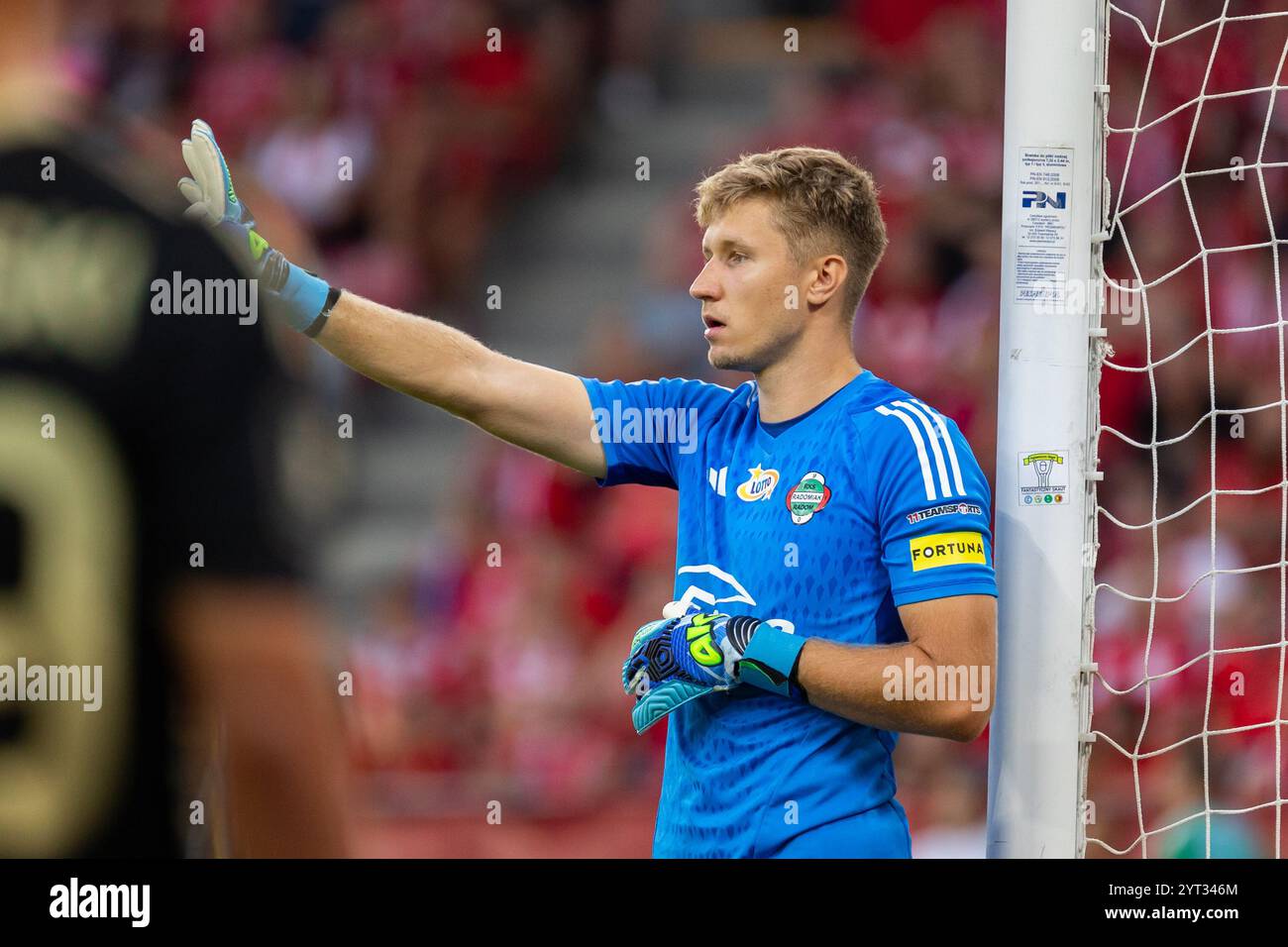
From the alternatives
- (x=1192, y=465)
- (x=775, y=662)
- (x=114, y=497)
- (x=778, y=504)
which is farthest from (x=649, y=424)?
(x=1192, y=465)

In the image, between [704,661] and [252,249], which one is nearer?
[704,661]

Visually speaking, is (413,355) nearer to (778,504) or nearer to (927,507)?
(778,504)

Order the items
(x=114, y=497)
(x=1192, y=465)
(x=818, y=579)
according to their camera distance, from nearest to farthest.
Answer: (x=114, y=497), (x=818, y=579), (x=1192, y=465)

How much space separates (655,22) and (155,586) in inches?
287

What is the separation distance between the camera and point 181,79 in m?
8.30

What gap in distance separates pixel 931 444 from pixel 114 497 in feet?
5.00

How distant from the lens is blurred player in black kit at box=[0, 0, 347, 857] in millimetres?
1306

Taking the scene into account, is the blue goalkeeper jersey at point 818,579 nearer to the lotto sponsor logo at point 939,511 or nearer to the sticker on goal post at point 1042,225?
the lotto sponsor logo at point 939,511

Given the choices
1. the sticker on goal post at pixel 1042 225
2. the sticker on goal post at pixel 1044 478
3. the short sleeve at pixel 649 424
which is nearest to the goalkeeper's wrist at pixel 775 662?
the short sleeve at pixel 649 424

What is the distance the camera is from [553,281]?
7938 millimetres

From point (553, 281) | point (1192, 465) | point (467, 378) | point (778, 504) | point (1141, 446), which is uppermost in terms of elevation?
point (553, 281)

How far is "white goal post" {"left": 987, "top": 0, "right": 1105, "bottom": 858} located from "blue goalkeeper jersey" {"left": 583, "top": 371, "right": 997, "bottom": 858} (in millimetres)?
263

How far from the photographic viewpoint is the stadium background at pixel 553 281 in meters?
5.36

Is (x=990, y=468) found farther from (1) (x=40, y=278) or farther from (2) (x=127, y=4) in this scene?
(2) (x=127, y=4)
